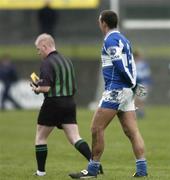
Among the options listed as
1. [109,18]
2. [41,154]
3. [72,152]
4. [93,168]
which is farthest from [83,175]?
[72,152]

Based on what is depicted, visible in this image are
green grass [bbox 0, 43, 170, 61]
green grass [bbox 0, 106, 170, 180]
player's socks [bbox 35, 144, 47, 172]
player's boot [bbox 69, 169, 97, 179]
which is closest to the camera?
player's boot [bbox 69, 169, 97, 179]

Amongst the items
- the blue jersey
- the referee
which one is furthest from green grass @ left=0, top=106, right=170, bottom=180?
the blue jersey

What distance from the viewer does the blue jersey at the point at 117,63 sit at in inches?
478

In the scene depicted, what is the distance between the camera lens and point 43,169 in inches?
521

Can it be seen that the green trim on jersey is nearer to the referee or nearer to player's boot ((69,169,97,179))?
the referee

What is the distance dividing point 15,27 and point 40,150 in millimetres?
25733

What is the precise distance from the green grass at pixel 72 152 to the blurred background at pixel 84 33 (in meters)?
7.73

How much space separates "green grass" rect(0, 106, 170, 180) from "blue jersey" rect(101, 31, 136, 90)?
1.39 metres

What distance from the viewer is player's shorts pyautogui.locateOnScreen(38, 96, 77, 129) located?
1299cm

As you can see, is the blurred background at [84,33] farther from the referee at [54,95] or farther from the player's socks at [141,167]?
the player's socks at [141,167]

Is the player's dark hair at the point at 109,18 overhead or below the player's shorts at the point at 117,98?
overhead

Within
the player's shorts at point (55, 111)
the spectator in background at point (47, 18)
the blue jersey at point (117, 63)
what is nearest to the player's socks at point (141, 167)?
the blue jersey at point (117, 63)

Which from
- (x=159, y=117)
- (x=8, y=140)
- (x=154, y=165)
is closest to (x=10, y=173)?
(x=154, y=165)

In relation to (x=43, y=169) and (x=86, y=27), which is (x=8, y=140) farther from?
(x=86, y=27)
